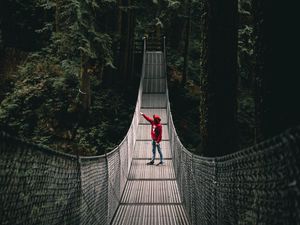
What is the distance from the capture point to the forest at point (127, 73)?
2256 millimetres

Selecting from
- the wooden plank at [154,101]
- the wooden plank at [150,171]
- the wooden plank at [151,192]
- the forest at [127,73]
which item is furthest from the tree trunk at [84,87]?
the wooden plank at [151,192]

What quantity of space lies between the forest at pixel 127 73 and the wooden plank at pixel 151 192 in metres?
0.96

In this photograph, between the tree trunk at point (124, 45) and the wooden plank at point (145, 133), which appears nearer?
the wooden plank at point (145, 133)

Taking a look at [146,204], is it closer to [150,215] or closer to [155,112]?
[150,215]

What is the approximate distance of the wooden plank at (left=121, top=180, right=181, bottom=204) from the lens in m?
5.09

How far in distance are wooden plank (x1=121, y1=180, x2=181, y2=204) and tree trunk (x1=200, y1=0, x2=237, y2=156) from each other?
5.58ft

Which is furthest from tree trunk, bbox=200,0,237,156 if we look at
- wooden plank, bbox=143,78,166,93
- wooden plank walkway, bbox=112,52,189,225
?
wooden plank, bbox=143,78,166,93

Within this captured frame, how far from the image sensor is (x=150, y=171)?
6820 mm

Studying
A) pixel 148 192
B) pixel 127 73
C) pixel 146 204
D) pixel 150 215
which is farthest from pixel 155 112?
pixel 150 215

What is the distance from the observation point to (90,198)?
2.94m

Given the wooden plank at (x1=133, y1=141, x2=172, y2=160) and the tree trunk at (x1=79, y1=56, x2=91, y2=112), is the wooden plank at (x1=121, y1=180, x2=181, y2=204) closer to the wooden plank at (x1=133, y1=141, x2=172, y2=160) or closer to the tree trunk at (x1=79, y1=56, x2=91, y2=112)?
the wooden plank at (x1=133, y1=141, x2=172, y2=160)

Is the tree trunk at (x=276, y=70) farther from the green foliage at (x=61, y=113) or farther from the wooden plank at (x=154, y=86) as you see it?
the wooden plank at (x=154, y=86)

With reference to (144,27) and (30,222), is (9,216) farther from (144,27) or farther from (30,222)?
(144,27)

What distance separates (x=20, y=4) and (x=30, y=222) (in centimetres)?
1425
